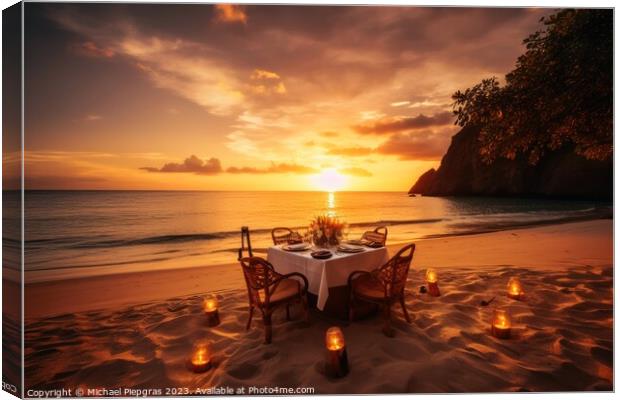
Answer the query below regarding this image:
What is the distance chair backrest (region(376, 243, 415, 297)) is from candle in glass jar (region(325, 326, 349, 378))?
2.96ft

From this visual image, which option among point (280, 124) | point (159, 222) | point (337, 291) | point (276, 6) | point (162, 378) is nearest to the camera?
point (162, 378)

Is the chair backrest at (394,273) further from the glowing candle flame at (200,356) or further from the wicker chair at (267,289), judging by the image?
the glowing candle flame at (200,356)

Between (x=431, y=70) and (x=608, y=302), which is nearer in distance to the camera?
(x=608, y=302)

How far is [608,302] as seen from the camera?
360cm

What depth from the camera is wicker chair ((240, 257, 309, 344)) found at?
2.98 metres

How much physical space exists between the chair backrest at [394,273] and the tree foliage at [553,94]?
2313mm

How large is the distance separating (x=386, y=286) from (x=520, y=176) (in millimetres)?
49814

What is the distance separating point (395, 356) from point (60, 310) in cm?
488

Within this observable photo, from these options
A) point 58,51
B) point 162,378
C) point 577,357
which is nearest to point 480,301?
point 577,357

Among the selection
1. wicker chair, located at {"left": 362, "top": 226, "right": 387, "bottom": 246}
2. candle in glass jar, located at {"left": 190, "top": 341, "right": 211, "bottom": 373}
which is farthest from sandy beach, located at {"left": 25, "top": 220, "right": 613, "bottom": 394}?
wicker chair, located at {"left": 362, "top": 226, "right": 387, "bottom": 246}

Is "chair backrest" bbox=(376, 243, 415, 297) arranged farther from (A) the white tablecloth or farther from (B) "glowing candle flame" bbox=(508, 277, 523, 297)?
(B) "glowing candle flame" bbox=(508, 277, 523, 297)

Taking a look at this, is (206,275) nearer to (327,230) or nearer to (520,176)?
(327,230)

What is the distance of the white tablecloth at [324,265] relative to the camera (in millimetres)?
3152

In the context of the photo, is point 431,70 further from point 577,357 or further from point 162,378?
point 162,378
